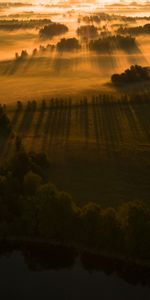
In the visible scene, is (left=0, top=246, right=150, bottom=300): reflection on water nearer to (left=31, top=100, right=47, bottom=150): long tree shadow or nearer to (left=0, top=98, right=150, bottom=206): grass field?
(left=0, top=98, right=150, bottom=206): grass field

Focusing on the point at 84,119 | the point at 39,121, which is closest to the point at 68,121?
the point at 84,119

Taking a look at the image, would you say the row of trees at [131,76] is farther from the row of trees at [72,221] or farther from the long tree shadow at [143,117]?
the row of trees at [72,221]

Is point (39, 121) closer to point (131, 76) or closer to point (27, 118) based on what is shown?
point (27, 118)

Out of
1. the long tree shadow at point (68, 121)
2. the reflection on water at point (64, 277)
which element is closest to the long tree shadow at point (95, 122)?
the long tree shadow at point (68, 121)

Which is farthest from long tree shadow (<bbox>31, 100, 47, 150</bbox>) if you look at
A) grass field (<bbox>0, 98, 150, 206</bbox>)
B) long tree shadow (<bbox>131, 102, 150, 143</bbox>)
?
long tree shadow (<bbox>131, 102, 150, 143</bbox>)

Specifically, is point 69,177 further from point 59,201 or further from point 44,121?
point 44,121
